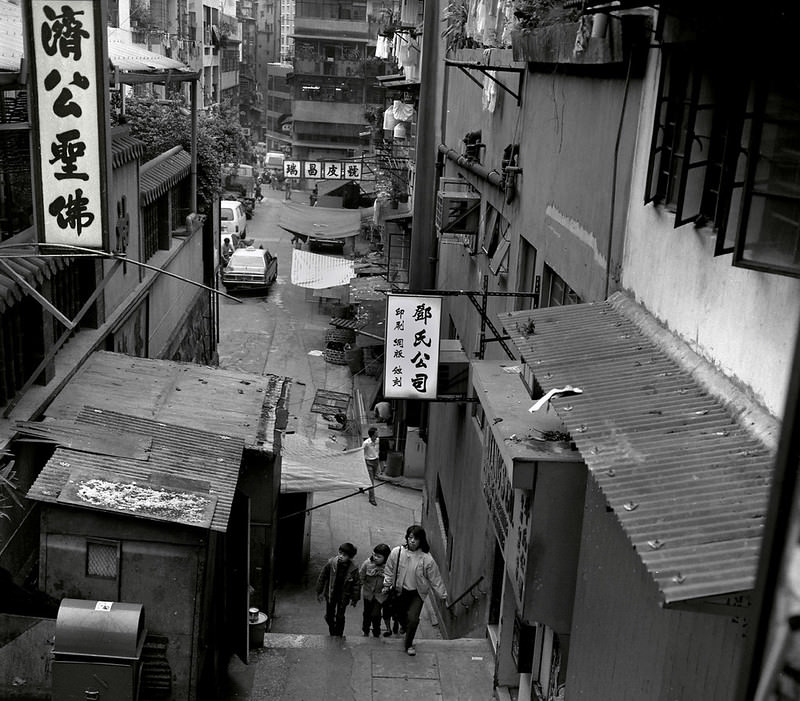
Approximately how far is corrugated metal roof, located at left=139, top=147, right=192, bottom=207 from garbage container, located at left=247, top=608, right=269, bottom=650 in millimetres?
7626

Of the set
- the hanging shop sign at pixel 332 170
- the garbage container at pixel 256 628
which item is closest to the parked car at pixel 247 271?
the hanging shop sign at pixel 332 170

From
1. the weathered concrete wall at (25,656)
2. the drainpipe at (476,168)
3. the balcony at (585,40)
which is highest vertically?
the balcony at (585,40)

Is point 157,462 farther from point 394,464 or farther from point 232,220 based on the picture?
point 232,220

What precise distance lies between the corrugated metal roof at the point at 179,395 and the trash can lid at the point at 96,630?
250cm

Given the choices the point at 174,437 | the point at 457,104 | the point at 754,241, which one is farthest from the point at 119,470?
the point at 457,104

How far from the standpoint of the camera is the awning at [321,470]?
47.3 ft

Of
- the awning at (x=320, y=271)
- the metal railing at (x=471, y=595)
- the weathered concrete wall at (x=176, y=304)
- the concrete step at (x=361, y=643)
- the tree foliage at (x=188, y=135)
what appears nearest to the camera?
the concrete step at (x=361, y=643)

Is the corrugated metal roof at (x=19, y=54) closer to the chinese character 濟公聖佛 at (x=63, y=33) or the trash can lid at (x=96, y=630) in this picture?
the chinese character 濟公聖佛 at (x=63, y=33)

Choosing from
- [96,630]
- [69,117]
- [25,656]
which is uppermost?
[69,117]

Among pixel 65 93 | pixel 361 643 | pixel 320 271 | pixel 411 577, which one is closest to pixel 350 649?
pixel 361 643

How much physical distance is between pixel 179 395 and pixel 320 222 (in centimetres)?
3172

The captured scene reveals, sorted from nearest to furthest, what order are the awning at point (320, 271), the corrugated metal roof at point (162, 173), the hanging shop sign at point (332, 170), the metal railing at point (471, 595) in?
the metal railing at point (471, 595), the corrugated metal roof at point (162, 173), the awning at point (320, 271), the hanging shop sign at point (332, 170)

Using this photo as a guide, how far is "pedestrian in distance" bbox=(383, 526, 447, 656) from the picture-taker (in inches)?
456

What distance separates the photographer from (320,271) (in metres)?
33.9
